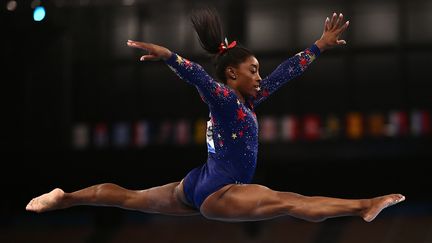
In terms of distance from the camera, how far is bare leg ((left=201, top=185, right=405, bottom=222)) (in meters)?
3.18

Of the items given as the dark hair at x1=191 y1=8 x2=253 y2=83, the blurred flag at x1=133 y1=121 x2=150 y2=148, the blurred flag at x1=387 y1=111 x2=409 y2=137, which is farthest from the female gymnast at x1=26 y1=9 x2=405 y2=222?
the blurred flag at x1=133 y1=121 x2=150 y2=148

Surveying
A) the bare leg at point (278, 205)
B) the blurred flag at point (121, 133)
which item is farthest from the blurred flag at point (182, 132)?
the bare leg at point (278, 205)

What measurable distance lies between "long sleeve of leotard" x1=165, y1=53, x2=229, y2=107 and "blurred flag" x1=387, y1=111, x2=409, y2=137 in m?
5.26

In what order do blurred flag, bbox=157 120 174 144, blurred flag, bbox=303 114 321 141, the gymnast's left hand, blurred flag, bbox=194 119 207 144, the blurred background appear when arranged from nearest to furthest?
the gymnast's left hand → the blurred background → blurred flag, bbox=303 114 321 141 → blurred flag, bbox=194 119 207 144 → blurred flag, bbox=157 120 174 144

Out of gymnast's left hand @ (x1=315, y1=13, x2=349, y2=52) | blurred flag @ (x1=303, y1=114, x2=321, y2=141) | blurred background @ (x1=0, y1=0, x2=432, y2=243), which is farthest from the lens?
blurred flag @ (x1=303, y1=114, x2=321, y2=141)

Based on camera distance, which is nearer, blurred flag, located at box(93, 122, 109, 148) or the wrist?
the wrist

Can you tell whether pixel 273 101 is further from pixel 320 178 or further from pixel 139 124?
pixel 139 124

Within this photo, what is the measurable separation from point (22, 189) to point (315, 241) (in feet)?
13.4

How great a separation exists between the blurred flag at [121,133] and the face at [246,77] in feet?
17.4

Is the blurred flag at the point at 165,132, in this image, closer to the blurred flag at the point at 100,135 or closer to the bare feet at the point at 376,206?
the blurred flag at the point at 100,135

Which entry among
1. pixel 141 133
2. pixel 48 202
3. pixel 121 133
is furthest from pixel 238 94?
pixel 121 133

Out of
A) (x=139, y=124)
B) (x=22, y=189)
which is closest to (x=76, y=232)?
(x=22, y=189)

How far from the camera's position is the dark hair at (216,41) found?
364cm

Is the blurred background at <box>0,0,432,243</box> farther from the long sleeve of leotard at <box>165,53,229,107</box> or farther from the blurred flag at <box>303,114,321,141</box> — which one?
the long sleeve of leotard at <box>165,53,229,107</box>
